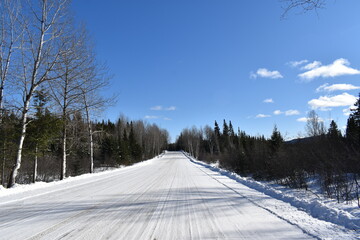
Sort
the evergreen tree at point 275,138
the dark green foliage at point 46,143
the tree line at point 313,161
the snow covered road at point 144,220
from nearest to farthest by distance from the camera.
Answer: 1. the snow covered road at point 144,220
2. the tree line at point 313,161
3. the dark green foliage at point 46,143
4. the evergreen tree at point 275,138

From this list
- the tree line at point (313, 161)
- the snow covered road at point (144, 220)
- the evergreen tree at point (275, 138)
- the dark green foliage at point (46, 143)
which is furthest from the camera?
the evergreen tree at point (275, 138)

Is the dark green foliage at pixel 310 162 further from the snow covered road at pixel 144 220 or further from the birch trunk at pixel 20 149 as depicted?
the birch trunk at pixel 20 149

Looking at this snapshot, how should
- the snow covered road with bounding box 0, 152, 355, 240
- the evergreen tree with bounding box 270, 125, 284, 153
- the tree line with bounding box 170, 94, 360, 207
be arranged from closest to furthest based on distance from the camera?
the snow covered road with bounding box 0, 152, 355, 240 < the tree line with bounding box 170, 94, 360, 207 < the evergreen tree with bounding box 270, 125, 284, 153

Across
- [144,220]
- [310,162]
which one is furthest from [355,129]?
[144,220]

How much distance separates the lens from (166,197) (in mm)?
7074

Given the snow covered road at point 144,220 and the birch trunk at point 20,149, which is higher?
the birch trunk at point 20,149

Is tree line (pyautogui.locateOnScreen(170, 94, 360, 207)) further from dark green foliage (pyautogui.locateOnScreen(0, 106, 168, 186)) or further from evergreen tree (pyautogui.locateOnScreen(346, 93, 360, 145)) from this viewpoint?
dark green foliage (pyautogui.locateOnScreen(0, 106, 168, 186))

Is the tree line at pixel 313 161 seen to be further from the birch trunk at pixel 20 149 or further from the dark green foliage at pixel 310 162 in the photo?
the birch trunk at pixel 20 149

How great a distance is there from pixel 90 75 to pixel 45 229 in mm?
12171

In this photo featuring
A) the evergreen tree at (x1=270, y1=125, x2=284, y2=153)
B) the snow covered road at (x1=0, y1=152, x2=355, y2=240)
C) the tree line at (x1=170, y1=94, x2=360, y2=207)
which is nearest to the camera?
the snow covered road at (x1=0, y1=152, x2=355, y2=240)

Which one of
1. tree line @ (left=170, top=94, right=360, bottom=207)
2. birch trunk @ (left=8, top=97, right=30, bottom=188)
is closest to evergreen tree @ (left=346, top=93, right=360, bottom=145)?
tree line @ (left=170, top=94, right=360, bottom=207)

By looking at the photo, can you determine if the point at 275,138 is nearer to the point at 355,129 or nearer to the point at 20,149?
the point at 355,129

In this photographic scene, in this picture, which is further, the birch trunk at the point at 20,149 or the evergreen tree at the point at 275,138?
the evergreen tree at the point at 275,138

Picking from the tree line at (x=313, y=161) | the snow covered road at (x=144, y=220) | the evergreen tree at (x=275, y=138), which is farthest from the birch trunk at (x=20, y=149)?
the evergreen tree at (x=275, y=138)
